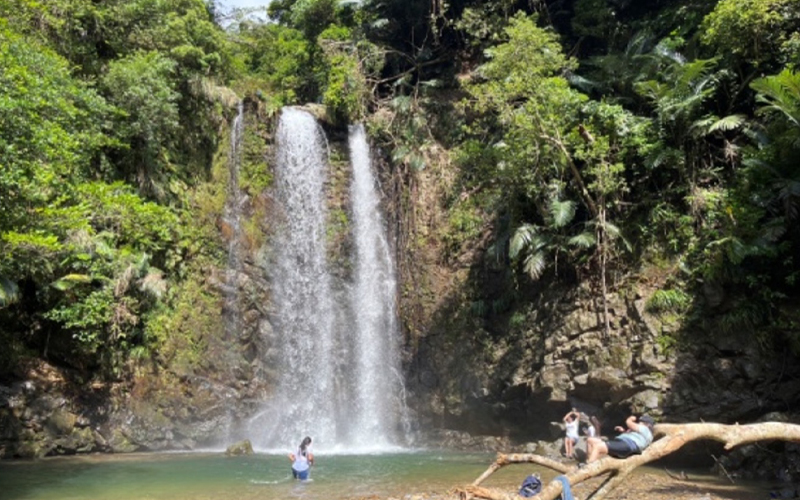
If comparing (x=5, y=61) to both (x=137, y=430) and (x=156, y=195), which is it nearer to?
(x=156, y=195)

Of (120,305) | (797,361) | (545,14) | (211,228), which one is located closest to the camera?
(797,361)

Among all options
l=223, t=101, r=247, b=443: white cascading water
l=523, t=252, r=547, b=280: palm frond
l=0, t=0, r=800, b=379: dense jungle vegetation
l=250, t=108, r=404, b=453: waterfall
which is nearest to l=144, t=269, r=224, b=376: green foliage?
l=0, t=0, r=800, b=379: dense jungle vegetation

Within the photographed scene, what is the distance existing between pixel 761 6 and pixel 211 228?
57.5 feet

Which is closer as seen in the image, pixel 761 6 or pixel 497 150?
pixel 761 6

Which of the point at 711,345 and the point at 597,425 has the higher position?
the point at 711,345

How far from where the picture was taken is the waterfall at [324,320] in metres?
18.7

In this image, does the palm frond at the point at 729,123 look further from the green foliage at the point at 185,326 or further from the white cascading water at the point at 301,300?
the green foliage at the point at 185,326

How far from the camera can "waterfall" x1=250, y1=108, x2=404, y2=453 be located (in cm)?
1867

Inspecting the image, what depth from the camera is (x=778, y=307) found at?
39.5 feet

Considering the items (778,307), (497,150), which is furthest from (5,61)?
(778,307)

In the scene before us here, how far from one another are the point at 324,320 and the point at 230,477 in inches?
349

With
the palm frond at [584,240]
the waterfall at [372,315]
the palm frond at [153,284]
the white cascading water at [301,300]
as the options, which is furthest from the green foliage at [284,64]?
Answer: the palm frond at [584,240]

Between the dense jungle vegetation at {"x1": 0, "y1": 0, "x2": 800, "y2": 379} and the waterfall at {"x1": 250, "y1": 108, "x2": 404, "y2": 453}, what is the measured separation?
1.40m

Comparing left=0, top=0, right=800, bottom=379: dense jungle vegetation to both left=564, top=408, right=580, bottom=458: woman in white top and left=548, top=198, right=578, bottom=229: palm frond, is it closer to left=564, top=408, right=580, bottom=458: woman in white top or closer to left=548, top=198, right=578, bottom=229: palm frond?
left=548, top=198, right=578, bottom=229: palm frond
